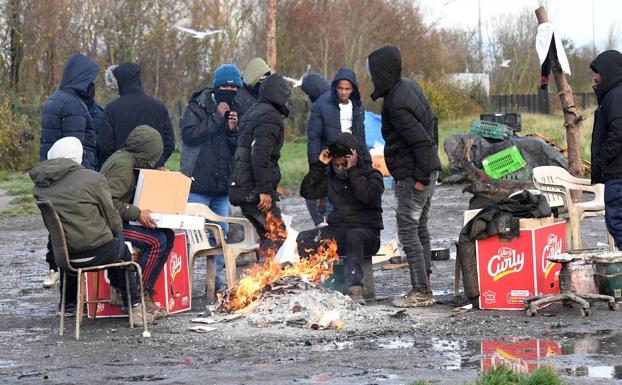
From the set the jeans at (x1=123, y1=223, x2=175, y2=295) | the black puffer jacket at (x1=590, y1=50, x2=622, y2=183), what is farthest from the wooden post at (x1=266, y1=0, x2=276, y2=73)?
the jeans at (x1=123, y1=223, x2=175, y2=295)

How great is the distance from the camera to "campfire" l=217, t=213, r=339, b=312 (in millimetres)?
10070

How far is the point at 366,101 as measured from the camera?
160ft

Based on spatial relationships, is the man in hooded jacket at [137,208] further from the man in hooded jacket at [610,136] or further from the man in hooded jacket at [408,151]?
the man in hooded jacket at [610,136]

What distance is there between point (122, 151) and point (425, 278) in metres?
2.82

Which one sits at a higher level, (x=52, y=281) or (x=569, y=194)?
(x=569, y=194)

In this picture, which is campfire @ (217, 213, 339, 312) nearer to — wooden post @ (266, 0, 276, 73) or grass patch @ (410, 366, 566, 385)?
grass patch @ (410, 366, 566, 385)

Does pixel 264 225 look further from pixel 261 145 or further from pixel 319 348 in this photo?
pixel 319 348

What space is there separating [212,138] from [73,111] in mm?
1434

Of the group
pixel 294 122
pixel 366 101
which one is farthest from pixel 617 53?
pixel 366 101

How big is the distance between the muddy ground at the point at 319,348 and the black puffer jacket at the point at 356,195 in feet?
2.53

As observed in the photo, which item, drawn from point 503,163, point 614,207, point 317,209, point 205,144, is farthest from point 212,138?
point 503,163

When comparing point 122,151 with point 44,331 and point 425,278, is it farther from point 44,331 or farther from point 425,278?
point 425,278

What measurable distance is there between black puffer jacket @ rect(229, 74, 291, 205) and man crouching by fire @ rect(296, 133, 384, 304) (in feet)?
1.61

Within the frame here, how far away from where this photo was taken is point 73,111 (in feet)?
36.7
